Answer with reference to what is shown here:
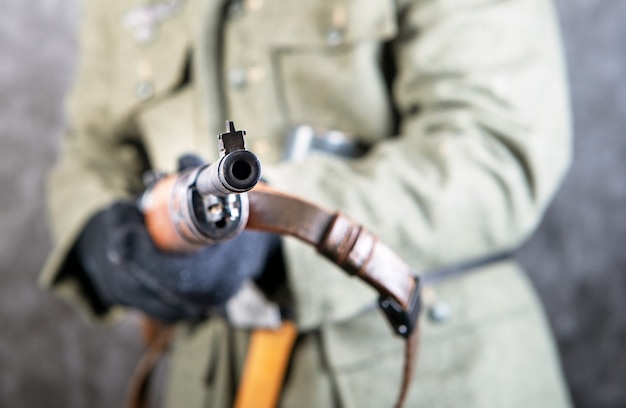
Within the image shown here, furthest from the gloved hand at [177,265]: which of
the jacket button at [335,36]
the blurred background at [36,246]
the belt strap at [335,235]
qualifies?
the blurred background at [36,246]

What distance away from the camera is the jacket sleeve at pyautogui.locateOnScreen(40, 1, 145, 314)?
67cm

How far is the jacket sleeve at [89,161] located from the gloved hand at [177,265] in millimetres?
182

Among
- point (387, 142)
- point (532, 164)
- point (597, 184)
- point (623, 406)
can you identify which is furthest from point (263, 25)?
point (623, 406)

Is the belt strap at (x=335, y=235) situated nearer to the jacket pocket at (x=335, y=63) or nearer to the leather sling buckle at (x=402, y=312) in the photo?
the leather sling buckle at (x=402, y=312)

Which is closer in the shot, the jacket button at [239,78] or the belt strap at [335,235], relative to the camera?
the belt strap at [335,235]

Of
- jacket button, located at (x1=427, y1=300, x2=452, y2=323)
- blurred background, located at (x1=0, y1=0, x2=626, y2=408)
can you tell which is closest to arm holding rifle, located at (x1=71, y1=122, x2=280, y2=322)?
jacket button, located at (x1=427, y1=300, x2=452, y2=323)

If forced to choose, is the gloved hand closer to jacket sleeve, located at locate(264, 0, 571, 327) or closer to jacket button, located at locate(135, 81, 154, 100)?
jacket sleeve, located at locate(264, 0, 571, 327)

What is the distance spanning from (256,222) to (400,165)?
0.23 meters

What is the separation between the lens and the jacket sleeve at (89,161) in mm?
675

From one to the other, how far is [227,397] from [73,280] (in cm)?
21

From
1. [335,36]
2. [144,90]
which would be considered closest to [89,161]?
[144,90]

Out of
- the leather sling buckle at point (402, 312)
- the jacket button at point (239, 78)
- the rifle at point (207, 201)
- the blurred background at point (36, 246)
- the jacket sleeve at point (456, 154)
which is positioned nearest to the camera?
the rifle at point (207, 201)

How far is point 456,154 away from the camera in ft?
1.73

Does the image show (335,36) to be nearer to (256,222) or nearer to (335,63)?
(335,63)
